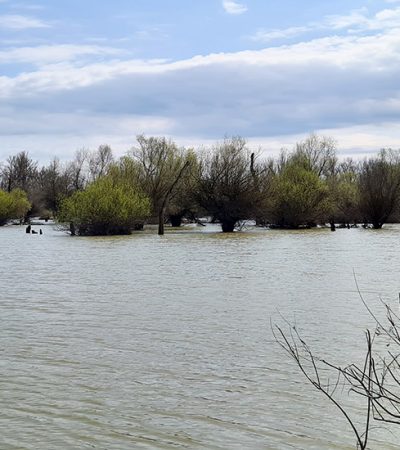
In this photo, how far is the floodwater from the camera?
6.03 metres

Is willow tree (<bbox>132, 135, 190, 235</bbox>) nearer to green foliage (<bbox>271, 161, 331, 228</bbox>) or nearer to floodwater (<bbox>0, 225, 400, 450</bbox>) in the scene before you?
green foliage (<bbox>271, 161, 331, 228</bbox>)

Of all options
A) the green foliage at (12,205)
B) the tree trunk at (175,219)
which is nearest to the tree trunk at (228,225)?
the tree trunk at (175,219)

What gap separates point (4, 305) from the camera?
13570 millimetres

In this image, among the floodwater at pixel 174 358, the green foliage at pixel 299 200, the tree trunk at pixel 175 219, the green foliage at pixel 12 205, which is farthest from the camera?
the green foliage at pixel 12 205

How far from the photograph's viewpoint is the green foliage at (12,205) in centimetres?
7062

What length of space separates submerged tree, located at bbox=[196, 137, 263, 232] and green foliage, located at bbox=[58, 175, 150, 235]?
5.46 meters

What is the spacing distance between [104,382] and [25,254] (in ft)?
77.0

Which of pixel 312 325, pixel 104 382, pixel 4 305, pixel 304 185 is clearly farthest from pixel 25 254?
pixel 304 185

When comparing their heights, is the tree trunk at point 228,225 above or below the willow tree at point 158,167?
below

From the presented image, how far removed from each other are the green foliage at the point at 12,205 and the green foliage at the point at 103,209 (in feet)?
84.2

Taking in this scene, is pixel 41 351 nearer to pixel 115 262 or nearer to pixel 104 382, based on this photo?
pixel 104 382

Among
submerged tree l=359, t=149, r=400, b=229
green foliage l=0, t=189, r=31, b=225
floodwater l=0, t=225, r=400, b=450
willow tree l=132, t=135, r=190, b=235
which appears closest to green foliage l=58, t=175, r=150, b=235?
willow tree l=132, t=135, r=190, b=235

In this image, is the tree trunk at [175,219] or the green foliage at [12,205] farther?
the green foliage at [12,205]

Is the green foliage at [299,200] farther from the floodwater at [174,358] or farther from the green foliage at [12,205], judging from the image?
the floodwater at [174,358]
